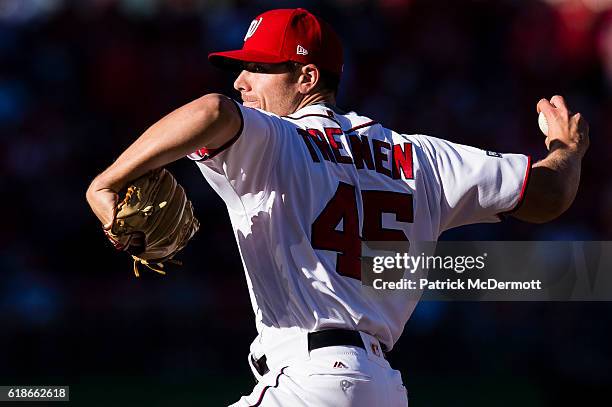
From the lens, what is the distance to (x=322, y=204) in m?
2.58

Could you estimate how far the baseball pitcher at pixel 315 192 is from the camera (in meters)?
2.37

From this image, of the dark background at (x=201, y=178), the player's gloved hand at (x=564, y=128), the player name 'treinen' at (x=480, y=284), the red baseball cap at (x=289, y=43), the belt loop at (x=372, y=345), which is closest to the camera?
the belt loop at (x=372, y=345)

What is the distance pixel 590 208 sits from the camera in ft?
24.6

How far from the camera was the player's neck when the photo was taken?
→ 2912mm

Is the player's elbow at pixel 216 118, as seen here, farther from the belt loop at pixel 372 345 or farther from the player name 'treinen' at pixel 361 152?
the belt loop at pixel 372 345

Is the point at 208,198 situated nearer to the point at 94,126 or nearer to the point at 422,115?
the point at 94,126

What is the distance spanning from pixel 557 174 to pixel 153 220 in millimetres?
1199

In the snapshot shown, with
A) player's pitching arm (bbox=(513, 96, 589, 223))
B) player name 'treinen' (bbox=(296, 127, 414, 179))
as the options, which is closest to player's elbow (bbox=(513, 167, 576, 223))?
player's pitching arm (bbox=(513, 96, 589, 223))

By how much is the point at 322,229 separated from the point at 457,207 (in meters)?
0.51

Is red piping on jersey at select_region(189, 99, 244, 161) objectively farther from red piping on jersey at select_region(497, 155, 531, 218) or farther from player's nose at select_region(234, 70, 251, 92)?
red piping on jersey at select_region(497, 155, 531, 218)

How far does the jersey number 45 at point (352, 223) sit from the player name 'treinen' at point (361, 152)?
7 cm

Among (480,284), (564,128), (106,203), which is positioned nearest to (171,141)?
(106,203)

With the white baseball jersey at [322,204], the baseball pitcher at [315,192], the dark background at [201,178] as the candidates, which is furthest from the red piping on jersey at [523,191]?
the dark background at [201,178]

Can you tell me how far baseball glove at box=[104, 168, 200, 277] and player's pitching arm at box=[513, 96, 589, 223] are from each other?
1.01 meters
